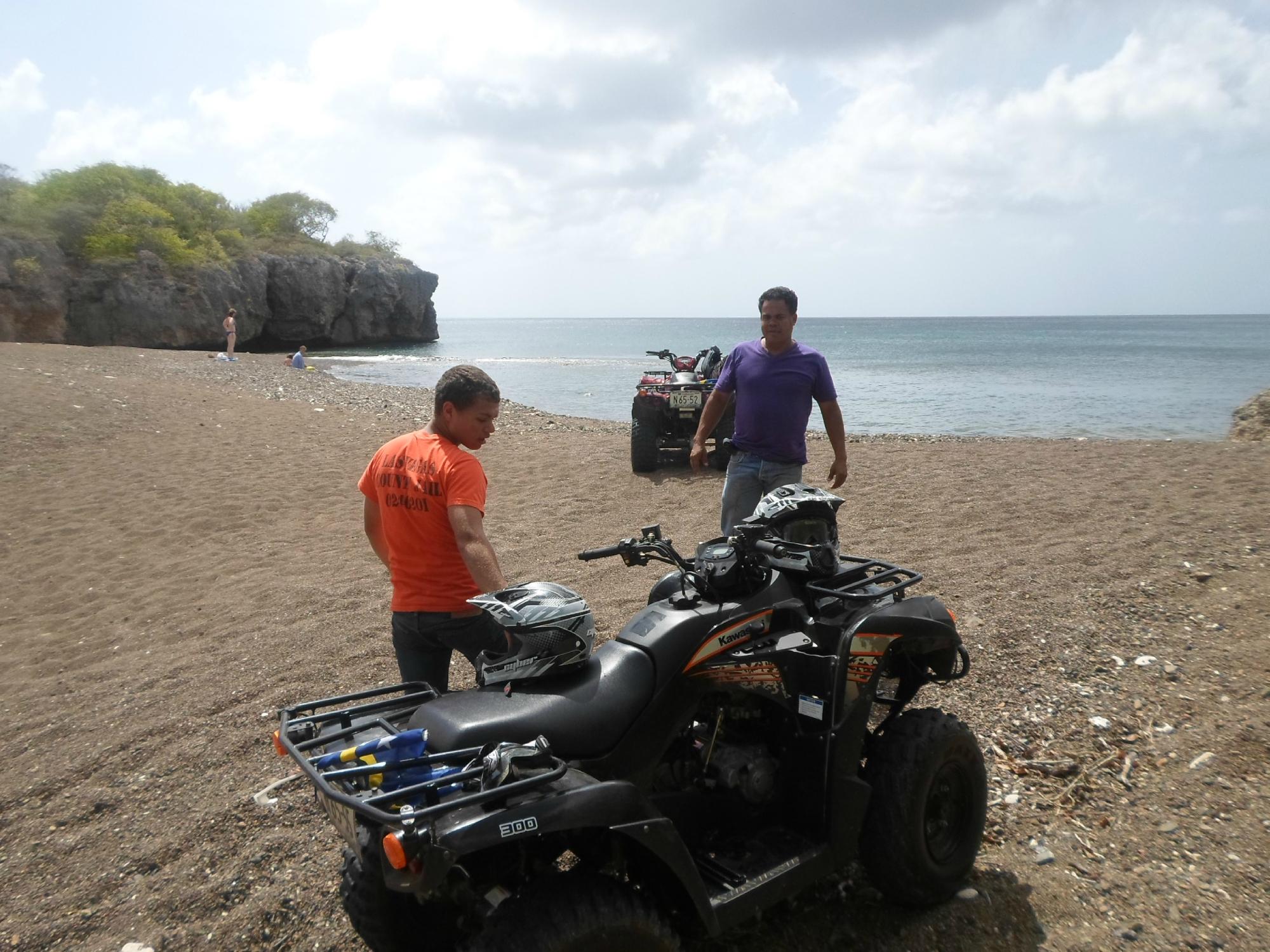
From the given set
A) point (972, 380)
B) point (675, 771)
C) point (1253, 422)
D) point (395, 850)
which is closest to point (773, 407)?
point (675, 771)

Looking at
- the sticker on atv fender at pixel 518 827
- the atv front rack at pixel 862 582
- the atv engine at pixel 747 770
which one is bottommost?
the atv engine at pixel 747 770

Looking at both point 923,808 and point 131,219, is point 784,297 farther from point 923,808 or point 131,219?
point 131,219

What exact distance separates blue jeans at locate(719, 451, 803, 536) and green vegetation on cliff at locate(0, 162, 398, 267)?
134ft

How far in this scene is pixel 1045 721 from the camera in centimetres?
417

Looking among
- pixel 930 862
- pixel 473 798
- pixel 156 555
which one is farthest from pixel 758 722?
pixel 156 555

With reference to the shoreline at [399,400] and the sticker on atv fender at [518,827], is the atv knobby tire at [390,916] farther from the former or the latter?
the shoreline at [399,400]

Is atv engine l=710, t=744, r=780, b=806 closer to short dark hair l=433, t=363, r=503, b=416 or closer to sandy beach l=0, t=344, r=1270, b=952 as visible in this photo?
sandy beach l=0, t=344, r=1270, b=952

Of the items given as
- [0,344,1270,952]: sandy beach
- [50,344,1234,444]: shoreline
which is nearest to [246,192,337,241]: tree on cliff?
[50,344,1234,444]: shoreline

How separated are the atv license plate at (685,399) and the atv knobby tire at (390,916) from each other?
9.23 m

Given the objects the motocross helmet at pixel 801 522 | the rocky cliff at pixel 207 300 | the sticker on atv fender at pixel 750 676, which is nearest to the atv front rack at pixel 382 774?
the sticker on atv fender at pixel 750 676

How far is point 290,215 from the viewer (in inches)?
2382

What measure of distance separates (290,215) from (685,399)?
2276 inches

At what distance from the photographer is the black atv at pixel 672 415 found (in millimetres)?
11211

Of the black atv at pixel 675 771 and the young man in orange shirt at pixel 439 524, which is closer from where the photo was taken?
the black atv at pixel 675 771
